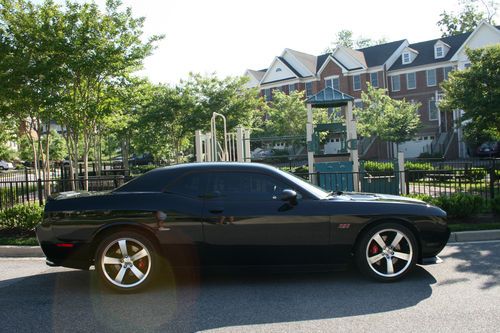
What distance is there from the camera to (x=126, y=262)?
527cm

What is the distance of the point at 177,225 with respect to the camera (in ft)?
17.3

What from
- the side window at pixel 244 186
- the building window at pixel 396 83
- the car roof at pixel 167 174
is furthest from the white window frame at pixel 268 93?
the side window at pixel 244 186

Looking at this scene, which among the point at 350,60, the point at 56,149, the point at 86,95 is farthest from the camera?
the point at 350,60

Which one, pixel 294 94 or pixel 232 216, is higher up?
pixel 294 94

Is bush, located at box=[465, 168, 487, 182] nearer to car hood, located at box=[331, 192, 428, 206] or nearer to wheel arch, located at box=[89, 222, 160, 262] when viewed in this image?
car hood, located at box=[331, 192, 428, 206]

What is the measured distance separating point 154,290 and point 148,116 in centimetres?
1936

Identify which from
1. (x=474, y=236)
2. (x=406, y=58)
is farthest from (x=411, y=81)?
(x=474, y=236)

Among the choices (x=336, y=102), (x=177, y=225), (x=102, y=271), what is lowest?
(x=102, y=271)

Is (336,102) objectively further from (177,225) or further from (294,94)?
(294,94)

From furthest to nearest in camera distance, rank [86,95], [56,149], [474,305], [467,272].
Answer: [56,149] → [86,95] → [467,272] → [474,305]

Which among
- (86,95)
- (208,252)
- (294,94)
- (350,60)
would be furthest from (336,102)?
(350,60)

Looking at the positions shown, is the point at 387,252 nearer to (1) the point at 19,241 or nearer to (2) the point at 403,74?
(1) the point at 19,241

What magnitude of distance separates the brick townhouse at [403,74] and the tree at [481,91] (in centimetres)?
1899

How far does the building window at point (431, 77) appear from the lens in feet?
138
